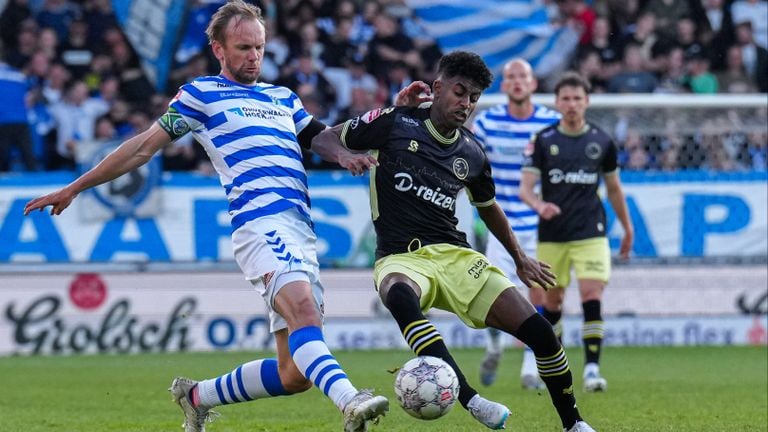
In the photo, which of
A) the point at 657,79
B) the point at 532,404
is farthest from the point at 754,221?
the point at 532,404

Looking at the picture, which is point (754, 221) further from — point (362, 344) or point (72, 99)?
point (72, 99)

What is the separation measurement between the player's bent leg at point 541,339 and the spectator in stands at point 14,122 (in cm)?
1056

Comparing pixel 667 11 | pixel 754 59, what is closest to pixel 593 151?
pixel 754 59

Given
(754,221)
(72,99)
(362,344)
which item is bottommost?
(362,344)

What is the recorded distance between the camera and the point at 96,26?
18094mm

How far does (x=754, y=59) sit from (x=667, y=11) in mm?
1569

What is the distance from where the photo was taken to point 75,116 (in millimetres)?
16891

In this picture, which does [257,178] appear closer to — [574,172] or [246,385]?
[246,385]

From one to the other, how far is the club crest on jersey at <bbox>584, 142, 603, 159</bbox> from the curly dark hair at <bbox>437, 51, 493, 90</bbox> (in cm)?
413

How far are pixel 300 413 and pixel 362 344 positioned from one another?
6.16 metres

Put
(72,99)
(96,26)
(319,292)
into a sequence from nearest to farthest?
(319,292)
(72,99)
(96,26)

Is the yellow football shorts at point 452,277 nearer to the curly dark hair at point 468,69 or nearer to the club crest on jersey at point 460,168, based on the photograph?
the club crest on jersey at point 460,168

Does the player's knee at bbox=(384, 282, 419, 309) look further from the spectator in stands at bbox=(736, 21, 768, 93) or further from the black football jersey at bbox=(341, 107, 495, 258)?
the spectator in stands at bbox=(736, 21, 768, 93)

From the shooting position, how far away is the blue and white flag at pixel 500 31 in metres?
18.0
